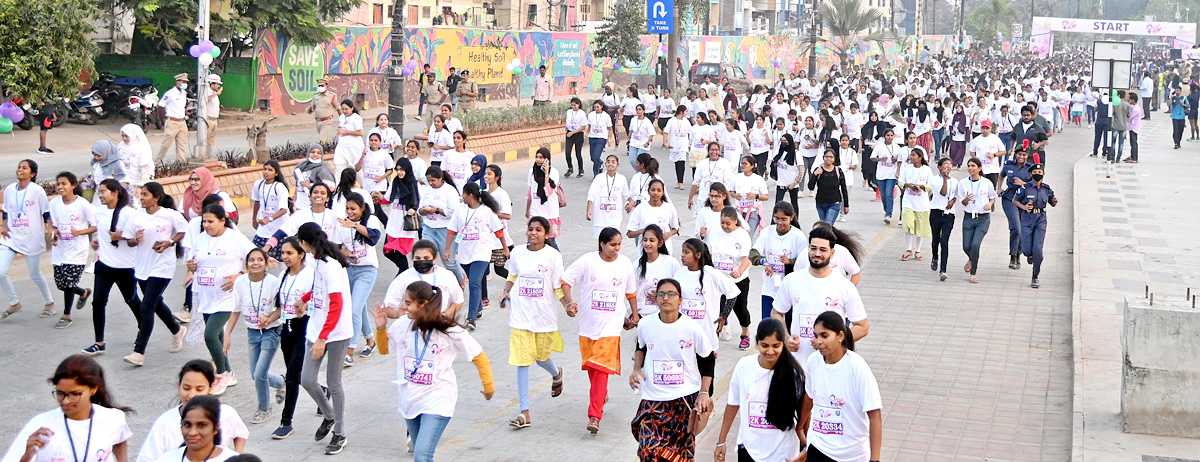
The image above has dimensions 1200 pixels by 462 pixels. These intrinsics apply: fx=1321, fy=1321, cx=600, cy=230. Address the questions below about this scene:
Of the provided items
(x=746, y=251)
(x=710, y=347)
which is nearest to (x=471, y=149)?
(x=746, y=251)

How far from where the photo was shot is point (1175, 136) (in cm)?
3108

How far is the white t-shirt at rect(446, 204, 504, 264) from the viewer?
11.2 metres

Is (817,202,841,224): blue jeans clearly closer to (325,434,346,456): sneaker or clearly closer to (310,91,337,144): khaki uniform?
(325,434,346,456): sneaker

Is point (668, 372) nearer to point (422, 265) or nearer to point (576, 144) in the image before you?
point (422, 265)

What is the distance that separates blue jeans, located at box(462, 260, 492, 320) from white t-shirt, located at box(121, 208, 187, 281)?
95.6 inches

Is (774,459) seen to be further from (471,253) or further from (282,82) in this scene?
(282,82)

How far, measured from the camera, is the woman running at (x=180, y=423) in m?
5.50

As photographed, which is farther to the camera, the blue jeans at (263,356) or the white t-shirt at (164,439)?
the blue jeans at (263,356)

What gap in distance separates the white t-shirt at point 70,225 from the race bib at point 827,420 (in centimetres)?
719

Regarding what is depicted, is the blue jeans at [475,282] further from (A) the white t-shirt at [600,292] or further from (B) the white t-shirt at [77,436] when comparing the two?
(B) the white t-shirt at [77,436]

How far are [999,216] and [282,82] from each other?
60.9ft

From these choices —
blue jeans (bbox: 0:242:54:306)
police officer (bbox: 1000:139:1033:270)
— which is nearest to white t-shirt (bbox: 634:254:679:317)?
blue jeans (bbox: 0:242:54:306)

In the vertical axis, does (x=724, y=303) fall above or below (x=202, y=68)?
below

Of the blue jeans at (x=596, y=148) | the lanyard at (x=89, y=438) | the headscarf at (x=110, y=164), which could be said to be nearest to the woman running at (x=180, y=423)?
the lanyard at (x=89, y=438)
